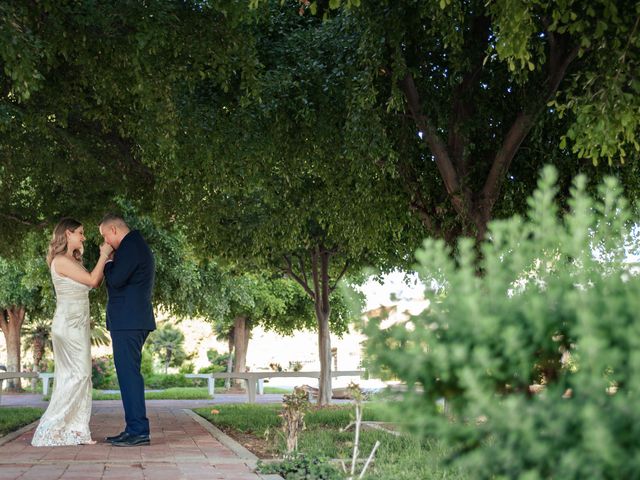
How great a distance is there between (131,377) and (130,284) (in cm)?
98

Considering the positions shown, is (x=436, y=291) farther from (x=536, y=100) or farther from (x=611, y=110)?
(x=536, y=100)

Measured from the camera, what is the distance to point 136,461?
746 centimetres

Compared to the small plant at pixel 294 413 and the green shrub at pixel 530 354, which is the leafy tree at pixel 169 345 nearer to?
the small plant at pixel 294 413

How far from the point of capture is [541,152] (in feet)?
40.9

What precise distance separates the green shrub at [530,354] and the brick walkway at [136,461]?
14.4 feet

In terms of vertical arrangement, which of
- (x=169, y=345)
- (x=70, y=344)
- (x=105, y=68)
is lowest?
(x=70, y=344)

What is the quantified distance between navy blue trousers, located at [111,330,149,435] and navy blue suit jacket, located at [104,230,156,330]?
4.6 inches

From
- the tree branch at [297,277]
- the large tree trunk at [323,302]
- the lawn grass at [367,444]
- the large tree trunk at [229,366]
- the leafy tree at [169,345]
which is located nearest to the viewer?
the lawn grass at [367,444]

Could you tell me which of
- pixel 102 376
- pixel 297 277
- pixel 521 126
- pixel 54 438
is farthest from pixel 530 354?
pixel 102 376

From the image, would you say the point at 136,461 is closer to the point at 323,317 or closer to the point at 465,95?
the point at 465,95

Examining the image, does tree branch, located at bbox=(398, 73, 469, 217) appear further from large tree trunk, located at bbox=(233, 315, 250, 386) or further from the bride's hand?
large tree trunk, located at bbox=(233, 315, 250, 386)

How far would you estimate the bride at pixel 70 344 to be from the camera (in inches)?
351

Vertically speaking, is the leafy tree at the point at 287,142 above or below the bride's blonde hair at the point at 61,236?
above

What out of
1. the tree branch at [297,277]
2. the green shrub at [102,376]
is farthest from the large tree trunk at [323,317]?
the green shrub at [102,376]
